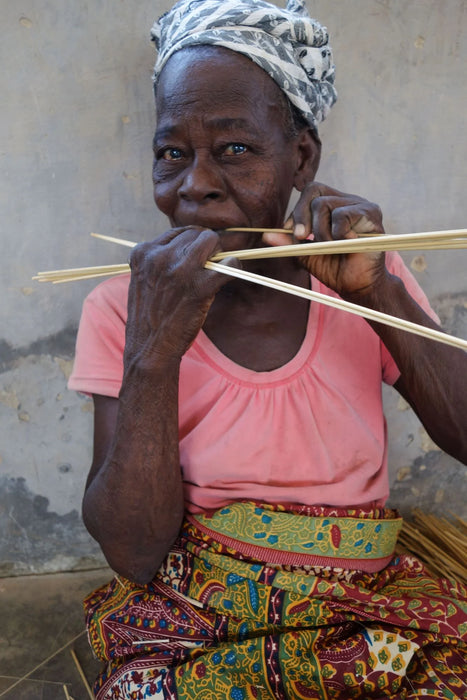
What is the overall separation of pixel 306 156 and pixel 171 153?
32cm

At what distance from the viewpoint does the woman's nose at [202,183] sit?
1256 millimetres

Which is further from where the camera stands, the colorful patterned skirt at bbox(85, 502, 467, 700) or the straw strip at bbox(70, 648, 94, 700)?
the straw strip at bbox(70, 648, 94, 700)

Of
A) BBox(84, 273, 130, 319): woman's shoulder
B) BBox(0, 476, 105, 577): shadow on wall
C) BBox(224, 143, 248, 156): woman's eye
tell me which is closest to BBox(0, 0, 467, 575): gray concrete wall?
BBox(0, 476, 105, 577): shadow on wall

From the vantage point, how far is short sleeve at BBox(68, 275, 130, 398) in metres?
1.40

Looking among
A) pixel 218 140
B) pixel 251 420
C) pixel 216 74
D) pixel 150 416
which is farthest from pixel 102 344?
pixel 216 74

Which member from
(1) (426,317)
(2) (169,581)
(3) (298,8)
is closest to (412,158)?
(3) (298,8)

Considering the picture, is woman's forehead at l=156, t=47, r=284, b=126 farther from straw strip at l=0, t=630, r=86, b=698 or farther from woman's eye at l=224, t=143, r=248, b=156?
straw strip at l=0, t=630, r=86, b=698

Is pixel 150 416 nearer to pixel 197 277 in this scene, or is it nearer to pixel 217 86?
pixel 197 277

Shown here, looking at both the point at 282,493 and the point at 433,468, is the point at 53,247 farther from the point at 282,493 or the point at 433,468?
the point at 433,468

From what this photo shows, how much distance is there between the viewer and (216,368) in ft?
4.62

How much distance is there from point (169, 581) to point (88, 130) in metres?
1.19

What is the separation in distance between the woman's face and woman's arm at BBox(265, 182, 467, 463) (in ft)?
0.36

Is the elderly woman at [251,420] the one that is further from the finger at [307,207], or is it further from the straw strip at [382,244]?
the straw strip at [382,244]

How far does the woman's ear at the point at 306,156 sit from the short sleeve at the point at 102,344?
1.50 ft
